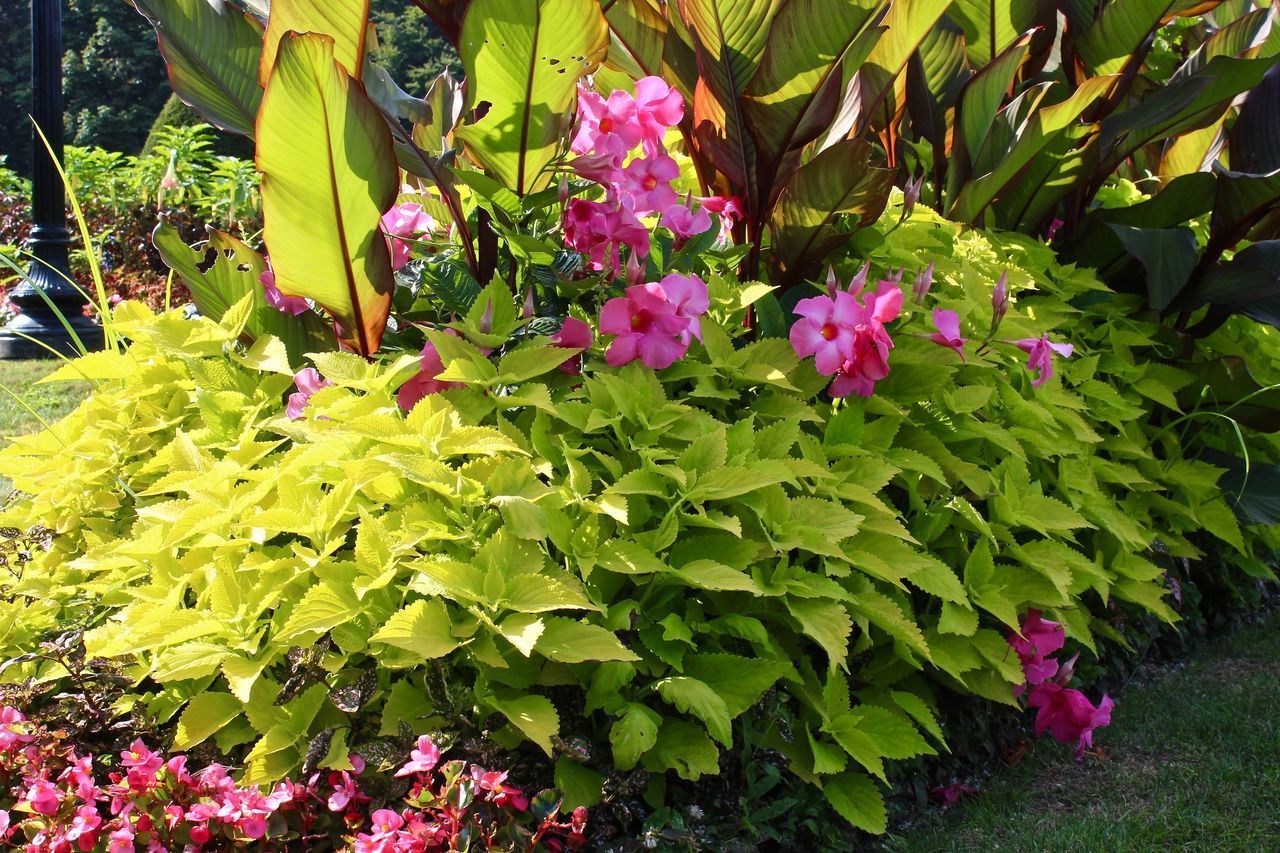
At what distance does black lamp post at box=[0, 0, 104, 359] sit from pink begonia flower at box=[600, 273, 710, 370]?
19.9ft

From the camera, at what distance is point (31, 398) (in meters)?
5.55

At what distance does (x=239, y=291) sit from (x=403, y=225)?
15.3 inches

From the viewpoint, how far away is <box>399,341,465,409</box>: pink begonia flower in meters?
2.12

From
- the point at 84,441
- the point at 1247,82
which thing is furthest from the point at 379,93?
the point at 1247,82

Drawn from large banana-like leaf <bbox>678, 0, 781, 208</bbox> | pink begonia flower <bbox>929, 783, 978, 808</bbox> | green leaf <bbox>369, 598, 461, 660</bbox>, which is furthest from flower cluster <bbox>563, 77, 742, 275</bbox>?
pink begonia flower <bbox>929, 783, 978, 808</bbox>

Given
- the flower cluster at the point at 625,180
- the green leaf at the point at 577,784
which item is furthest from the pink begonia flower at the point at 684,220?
the green leaf at the point at 577,784

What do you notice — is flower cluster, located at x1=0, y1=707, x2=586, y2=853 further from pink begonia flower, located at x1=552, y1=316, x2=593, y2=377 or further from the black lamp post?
the black lamp post

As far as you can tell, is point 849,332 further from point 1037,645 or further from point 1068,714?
point 1068,714

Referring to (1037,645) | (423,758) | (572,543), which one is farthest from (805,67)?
(423,758)

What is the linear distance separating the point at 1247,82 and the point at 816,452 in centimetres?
163

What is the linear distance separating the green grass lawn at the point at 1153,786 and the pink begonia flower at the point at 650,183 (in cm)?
123

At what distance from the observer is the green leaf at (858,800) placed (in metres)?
1.91

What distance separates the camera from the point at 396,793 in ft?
5.59

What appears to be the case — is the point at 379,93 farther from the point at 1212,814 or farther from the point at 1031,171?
the point at 1212,814
